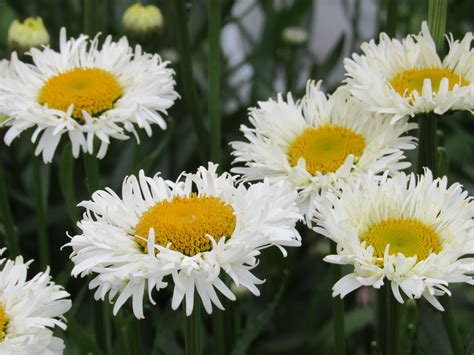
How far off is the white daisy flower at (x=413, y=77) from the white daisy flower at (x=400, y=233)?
0.08m

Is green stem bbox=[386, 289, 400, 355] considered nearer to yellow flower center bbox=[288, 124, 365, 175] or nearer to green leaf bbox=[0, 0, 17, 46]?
yellow flower center bbox=[288, 124, 365, 175]

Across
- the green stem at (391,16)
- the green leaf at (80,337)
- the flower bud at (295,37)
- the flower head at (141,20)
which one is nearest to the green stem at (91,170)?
the green leaf at (80,337)

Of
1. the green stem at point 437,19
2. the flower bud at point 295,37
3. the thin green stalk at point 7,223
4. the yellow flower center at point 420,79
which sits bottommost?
the thin green stalk at point 7,223

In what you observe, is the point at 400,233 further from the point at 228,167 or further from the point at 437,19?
the point at 228,167

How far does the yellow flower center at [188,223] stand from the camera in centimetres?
66

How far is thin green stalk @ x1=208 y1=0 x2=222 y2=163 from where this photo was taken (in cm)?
101

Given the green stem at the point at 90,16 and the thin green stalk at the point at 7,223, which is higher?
the green stem at the point at 90,16

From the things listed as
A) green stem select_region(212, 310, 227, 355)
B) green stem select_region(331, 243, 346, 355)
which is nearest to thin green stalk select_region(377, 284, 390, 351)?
green stem select_region(331, 243, 346, 355)

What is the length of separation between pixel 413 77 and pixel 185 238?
12.4 inches

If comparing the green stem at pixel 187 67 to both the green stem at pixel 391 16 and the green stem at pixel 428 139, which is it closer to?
the green stem at pixel 391 16

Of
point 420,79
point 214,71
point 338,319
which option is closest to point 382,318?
point 338,319

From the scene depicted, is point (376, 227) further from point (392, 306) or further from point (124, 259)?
point (124, 259)

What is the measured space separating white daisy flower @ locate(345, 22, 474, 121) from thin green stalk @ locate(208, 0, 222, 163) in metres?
0.19

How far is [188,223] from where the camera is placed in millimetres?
661
